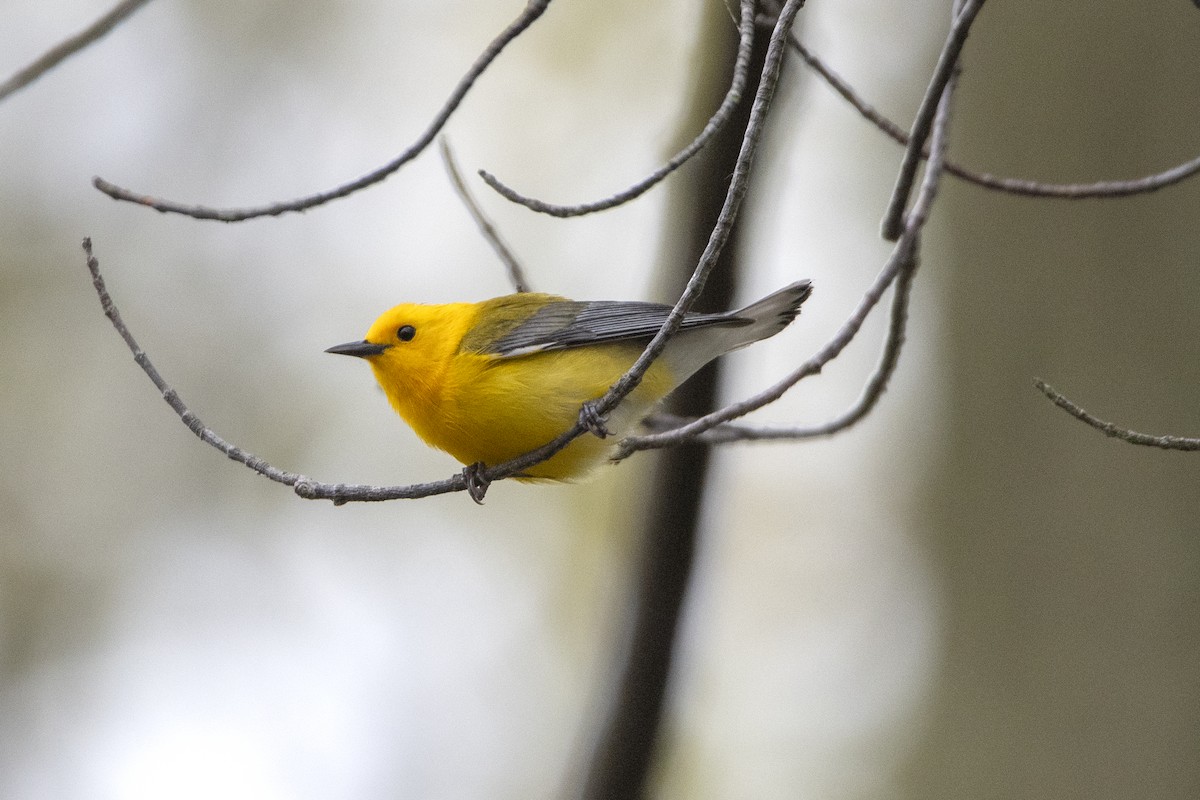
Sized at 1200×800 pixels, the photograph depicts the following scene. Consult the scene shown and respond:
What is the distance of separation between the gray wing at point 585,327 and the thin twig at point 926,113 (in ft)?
6.08

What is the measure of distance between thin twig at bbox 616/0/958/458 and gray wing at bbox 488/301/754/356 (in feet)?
4.73

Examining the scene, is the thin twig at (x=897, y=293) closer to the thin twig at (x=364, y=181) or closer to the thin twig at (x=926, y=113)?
the thin twig at (x=926, y=113)

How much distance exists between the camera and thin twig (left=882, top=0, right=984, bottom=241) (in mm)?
2363

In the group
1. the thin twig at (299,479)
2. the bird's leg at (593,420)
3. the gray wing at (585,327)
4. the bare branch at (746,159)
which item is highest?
the bare branch at (746,159)

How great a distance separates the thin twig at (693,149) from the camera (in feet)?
9.41

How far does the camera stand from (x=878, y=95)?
319 inches

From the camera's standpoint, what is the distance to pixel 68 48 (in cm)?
253

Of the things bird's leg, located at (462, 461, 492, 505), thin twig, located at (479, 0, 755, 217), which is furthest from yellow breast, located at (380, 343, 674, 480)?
thin twig, located at (479, 0, 755, 217)

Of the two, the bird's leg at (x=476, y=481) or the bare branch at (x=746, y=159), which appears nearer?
the bare branch at (x=746, y=159)

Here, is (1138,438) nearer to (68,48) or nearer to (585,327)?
(585,327)

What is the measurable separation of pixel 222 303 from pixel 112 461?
77.7 inches

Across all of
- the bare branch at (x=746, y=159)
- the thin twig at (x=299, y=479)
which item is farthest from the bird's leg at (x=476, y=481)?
the bare branch at (x=746, y=159)

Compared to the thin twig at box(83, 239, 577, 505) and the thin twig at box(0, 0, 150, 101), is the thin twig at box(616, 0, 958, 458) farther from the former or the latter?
the thin twig at box(0, 0, 150, 101)

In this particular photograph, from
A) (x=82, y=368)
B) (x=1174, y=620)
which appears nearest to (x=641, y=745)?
(x=1174, y=620)
